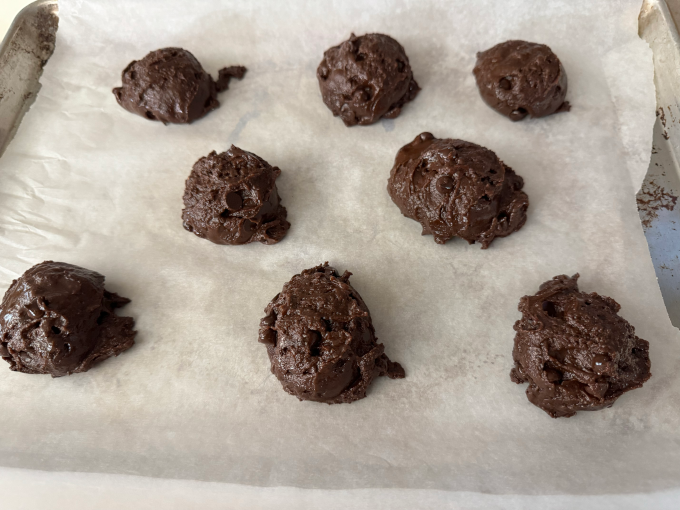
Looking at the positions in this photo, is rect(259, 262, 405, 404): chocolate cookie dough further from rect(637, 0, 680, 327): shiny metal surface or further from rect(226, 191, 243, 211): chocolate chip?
rect(637, 0, 680, 327): shiny metal surface

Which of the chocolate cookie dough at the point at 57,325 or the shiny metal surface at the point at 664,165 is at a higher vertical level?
the shiny metal surface at the point at 664,165

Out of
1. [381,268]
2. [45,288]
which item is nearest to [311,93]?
[381,268]

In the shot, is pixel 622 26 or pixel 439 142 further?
pixel 622 26

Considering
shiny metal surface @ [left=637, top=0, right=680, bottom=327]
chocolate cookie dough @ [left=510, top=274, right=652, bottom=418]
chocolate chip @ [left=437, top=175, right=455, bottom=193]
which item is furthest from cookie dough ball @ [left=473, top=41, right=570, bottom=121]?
chocolate cookie dough @ [left=510, top=274, right=652, bottom=418]

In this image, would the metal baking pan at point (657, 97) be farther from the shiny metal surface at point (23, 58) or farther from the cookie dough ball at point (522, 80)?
the cookie dough ball at point (522, 80)

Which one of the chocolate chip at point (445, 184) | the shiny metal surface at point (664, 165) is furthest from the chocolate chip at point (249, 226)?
the shiny metal surface at point (664, 165)

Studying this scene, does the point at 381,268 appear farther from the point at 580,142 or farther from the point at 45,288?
the point at 45,288
